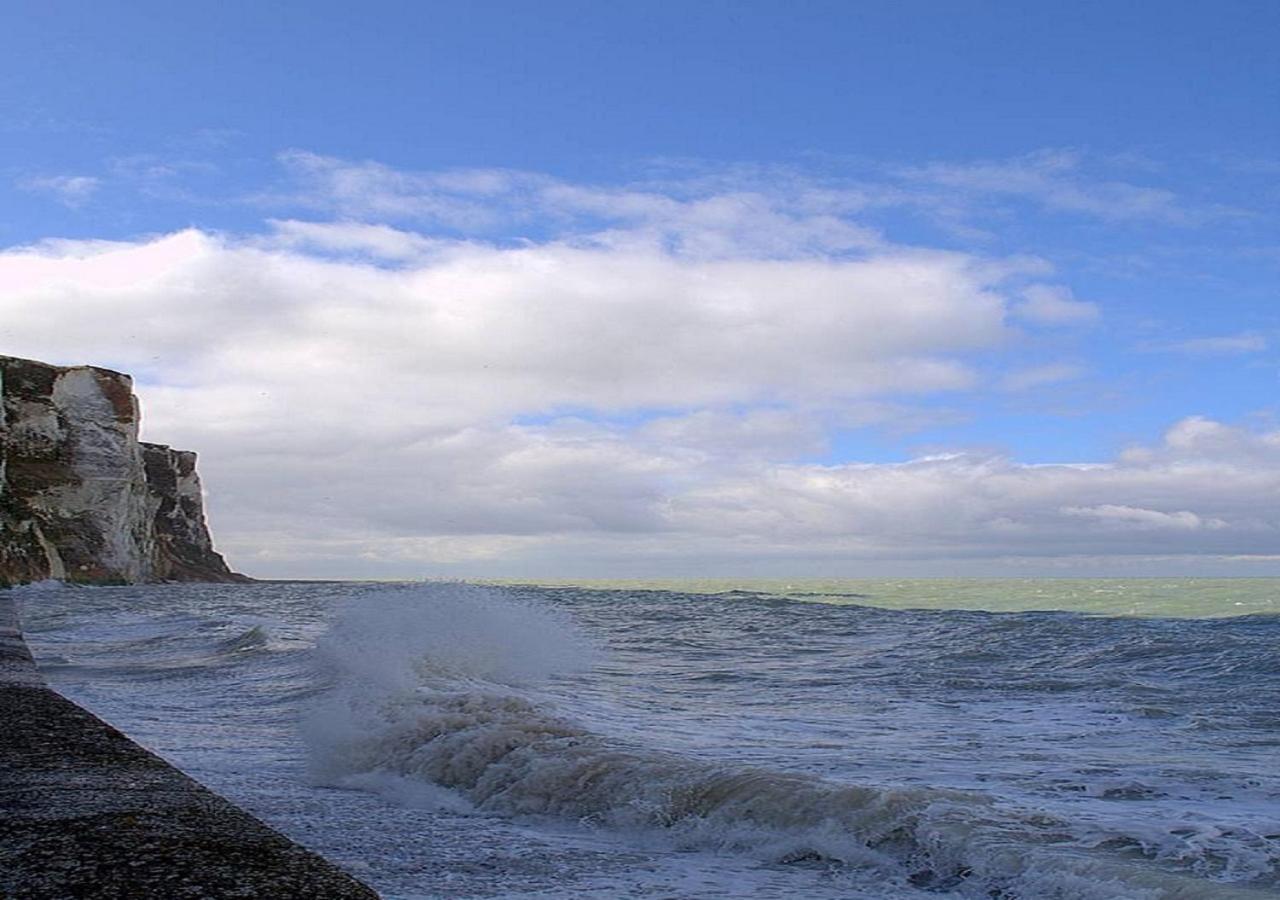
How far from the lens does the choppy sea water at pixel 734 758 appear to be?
17.6 ft

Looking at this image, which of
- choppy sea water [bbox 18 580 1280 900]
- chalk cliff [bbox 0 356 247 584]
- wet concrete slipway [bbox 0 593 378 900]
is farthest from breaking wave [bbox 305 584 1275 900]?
chalk cliff [bbox 0 356 247 584]

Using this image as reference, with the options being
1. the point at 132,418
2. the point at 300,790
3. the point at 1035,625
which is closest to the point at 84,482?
the point at 132,418

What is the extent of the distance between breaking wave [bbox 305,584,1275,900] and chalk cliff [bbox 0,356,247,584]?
5805 centimetres

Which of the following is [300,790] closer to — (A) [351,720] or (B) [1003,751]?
(A) [351,720]

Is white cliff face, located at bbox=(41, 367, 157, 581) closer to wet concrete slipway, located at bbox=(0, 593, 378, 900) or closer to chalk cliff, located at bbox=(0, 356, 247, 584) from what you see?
→ chalk cliff, located at bbox=(0, 356, 247, 584)

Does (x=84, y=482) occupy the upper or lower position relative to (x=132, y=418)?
lower

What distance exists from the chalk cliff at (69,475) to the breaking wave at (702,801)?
58052 millimetres

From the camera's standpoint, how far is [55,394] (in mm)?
65688

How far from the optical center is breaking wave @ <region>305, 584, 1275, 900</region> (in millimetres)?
5258

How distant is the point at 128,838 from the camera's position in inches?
143

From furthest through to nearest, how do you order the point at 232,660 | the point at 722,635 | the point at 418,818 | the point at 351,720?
the point at 722,635
the point at 232,660
the point at 351,720
the point at 418,818

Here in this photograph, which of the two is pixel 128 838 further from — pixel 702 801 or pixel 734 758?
pixel 734 758

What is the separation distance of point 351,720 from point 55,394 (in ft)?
214

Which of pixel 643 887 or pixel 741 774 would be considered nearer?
pixel 643 887
